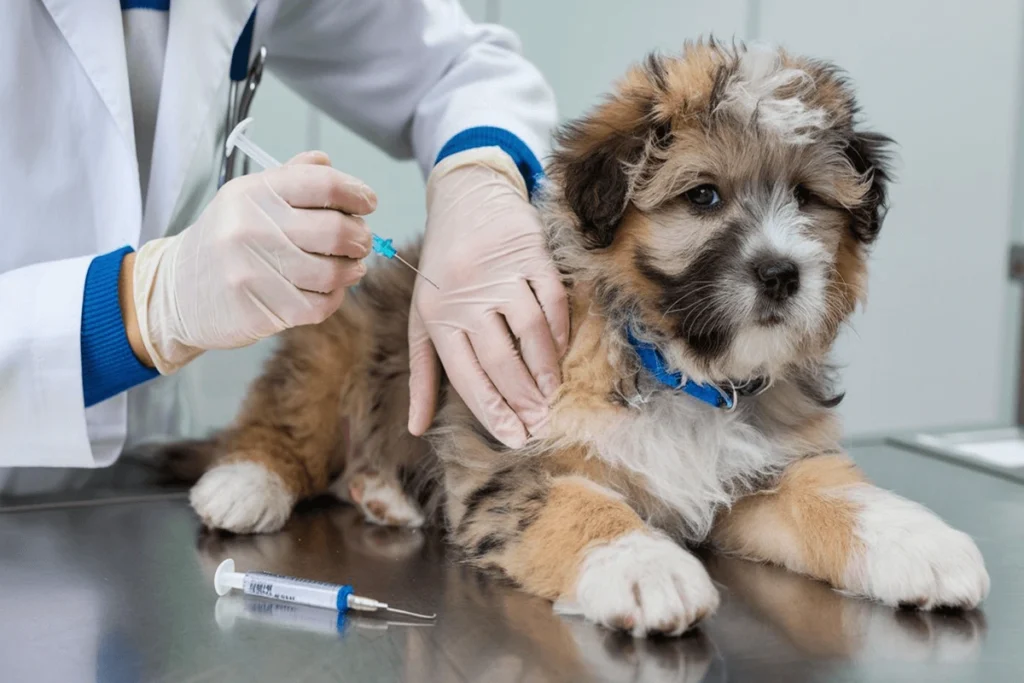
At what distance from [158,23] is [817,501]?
1753 millimetres

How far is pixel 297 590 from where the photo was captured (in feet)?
5.65

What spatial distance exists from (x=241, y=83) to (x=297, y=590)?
1.29 meters

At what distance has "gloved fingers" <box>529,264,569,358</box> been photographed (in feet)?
6.52

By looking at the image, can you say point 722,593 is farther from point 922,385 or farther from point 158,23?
point 922,385

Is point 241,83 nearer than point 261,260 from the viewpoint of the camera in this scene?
No

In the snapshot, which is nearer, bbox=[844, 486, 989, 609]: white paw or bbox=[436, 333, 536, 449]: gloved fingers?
bbox=[844, 486, 989, 609]: white paw

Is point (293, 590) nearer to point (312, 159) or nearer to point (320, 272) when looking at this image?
point (320, 272)

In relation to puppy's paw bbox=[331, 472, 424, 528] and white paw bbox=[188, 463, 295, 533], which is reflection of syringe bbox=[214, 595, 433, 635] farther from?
puppy's paw bbox=[331, 472, 424, 528]

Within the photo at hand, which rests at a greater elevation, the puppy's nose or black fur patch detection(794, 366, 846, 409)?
the puppy's nose

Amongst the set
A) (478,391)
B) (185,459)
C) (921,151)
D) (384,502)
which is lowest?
(921,151)

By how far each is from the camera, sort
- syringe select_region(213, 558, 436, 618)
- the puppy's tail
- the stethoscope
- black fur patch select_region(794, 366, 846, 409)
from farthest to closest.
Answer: the puppy's tail → the stethoscope → black fur patch select_region(794, 366, 846, 409) → syringe select_region(213, 558, 436, 618)

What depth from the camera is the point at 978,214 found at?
5.07m

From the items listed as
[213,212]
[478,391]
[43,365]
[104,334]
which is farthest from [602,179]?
[43,365]

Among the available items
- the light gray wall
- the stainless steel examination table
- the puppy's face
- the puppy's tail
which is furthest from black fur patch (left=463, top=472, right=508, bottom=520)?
the light gray wall
